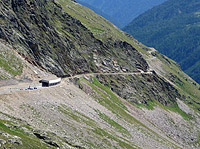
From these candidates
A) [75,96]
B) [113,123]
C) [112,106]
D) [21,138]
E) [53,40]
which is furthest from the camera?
[53,40]

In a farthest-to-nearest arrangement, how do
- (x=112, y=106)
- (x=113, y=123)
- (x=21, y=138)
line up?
1. (x=112, y=106)
2. (x=113, y=123)
3. (x=21, y=138)

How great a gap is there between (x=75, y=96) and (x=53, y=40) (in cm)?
3488

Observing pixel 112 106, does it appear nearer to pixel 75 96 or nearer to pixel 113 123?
pixel 113 123

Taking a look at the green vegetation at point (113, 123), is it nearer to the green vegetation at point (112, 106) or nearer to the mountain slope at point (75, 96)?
the green vegetation at point (112, 106)

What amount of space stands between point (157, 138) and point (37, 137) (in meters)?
79.4

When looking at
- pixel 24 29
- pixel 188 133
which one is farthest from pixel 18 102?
pixel 188 133

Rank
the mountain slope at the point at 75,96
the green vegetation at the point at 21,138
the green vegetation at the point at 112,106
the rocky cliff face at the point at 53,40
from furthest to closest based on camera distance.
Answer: the green vegetation at the point at 112,106 → the rocky cliff face at the point at 53,40 → the mountain slope at the point at 75,96 → the green vegetation at the point at 21,138

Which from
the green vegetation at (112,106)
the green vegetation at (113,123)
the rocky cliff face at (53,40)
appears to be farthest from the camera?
the green vegetation at (112,106)

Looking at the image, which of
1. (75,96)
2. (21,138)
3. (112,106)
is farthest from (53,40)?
(21,138)

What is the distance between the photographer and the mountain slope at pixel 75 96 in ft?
247

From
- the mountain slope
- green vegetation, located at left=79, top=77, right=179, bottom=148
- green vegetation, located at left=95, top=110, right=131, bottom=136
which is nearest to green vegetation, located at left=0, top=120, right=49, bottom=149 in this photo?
the mountain slope

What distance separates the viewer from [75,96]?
11462cm

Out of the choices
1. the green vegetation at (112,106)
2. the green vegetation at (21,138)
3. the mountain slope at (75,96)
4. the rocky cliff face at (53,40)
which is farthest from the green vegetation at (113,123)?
the green vegetation at (21,138)

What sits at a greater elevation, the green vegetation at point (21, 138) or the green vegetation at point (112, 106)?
the green vegetation at point (112, 106)
